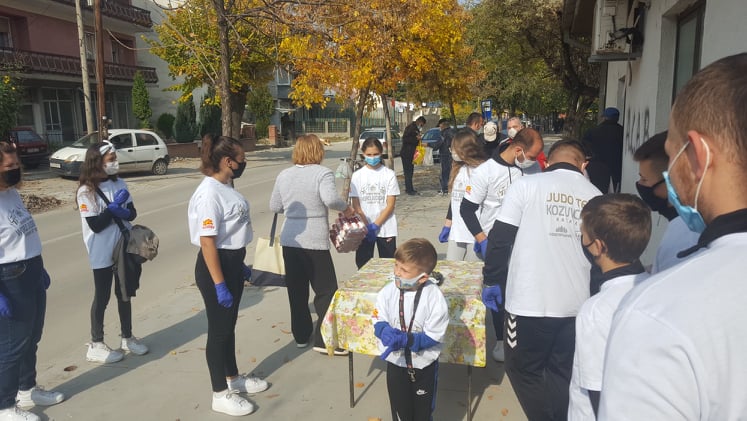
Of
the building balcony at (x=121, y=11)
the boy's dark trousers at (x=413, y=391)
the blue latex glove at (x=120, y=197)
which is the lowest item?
the boy's dark trousers at (x=413, y=391)

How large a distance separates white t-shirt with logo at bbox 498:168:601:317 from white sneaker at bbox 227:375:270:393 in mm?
2149

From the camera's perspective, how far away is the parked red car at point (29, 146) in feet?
68.1

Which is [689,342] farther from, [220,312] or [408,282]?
[220,312]

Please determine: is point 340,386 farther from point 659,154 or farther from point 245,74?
point 245,74

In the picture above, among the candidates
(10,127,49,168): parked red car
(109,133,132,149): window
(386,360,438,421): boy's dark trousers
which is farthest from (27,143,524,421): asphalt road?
(10,127,49,168): parked red car

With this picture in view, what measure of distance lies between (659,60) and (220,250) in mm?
5455

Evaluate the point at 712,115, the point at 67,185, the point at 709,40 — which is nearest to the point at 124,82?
the point at 67,185

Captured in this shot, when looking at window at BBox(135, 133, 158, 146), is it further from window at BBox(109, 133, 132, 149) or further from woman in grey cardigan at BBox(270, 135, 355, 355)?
woman in grey cardigan at BBox(270, 135, 355, 355)

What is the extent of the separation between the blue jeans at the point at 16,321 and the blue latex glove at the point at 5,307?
43mm

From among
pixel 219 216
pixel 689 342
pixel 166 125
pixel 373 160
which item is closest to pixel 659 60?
pixel 373 160

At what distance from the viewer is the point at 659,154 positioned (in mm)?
2430

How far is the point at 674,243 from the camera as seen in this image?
213 cm

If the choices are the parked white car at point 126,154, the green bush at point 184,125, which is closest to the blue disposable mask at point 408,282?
the parked white car at point 126,154

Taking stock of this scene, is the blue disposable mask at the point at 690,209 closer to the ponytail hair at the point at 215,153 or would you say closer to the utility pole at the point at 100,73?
the ponytail hair at the point at 215,153
